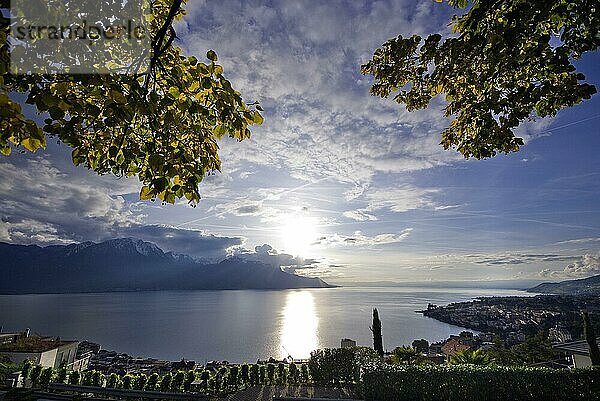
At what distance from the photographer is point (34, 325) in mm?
73688

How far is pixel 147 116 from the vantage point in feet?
5.83

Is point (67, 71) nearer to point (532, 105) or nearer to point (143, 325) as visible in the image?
point (532, 105)

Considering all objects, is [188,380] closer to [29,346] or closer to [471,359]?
[471,359]

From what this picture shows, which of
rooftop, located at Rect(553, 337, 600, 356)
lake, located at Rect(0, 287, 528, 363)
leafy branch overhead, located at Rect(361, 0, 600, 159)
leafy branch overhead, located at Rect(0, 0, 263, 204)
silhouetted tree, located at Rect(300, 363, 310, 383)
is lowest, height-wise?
lake, located at Rect(0, 287, 528, 363)

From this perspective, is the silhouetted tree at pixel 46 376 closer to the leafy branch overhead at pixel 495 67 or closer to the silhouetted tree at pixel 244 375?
the silhouetted tree at pixel 244 375

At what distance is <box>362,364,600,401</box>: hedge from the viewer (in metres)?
8.74

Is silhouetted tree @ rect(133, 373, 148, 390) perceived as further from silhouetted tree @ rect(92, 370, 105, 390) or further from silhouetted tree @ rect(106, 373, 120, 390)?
silhouetted tree @ rect(92, 370, 105, 390)

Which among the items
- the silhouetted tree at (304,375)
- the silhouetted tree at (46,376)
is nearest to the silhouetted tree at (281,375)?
the silhouetted tree at (304,375)

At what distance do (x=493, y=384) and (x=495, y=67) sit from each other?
9.28 meters

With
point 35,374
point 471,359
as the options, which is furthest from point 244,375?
point 471,359

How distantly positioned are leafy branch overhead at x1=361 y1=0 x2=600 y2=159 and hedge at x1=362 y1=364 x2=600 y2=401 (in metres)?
7.95

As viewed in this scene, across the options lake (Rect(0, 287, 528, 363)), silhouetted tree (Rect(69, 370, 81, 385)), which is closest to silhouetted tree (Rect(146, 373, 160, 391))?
silhouetted tree (Rect(69, 370, 81, 385))

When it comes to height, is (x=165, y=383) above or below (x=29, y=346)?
above

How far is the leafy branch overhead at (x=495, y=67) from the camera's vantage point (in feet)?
9.42
